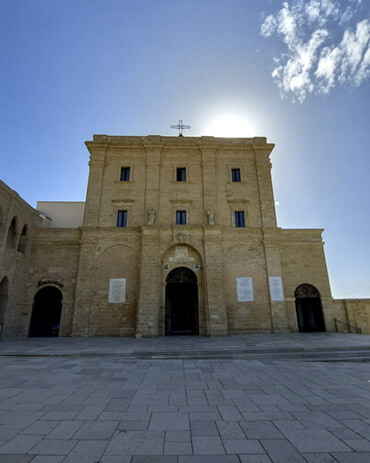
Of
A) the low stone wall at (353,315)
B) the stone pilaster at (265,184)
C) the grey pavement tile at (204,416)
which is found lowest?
the grey pavement tile at (204,416)

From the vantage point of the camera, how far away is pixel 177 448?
11.1 feet

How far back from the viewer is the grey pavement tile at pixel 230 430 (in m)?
3.71

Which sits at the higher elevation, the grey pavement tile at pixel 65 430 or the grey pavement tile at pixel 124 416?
the grey pavement tile at pixel 65 430

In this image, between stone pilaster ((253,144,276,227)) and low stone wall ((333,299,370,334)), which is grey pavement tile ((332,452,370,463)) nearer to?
stone pilaster ((253,144,276,227))

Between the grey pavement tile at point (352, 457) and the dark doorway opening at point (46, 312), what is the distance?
1841 cm

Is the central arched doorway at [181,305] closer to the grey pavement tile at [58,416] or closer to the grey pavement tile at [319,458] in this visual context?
the grey pavement tile at [58,416]

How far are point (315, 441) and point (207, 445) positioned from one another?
1.57 meters

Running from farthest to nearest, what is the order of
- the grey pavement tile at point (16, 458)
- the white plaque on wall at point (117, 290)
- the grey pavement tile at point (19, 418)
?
1. the white plaque on wall at point (117, 290)
2. the grey pavement tile at point (19, 418)
3. the grey pavement tile at point (16, 458)

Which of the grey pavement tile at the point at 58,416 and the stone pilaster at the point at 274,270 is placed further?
the stone pilaster at the point at 274,270

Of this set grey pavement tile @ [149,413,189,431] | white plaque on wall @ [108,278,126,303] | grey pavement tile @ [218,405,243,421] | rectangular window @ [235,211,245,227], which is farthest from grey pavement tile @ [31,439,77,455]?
rectangular window @ [235,211,245,227]

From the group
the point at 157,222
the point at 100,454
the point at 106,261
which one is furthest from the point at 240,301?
the point at 100,454

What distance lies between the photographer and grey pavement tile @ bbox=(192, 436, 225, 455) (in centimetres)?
328

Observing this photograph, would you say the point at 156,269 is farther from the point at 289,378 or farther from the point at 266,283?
the point at 289,378

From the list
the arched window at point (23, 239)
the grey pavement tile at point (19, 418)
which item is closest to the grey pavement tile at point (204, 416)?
the grey pavement tile at point (19, 418)
